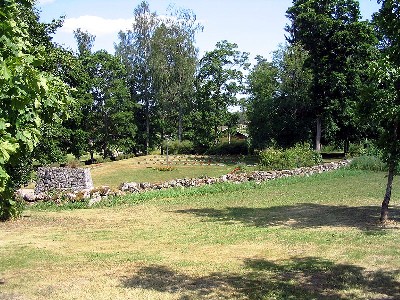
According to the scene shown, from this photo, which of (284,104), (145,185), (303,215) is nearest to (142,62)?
(284,104)

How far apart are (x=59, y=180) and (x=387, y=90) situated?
52.4 feet

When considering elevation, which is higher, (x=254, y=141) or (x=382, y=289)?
(x=254, y=141)

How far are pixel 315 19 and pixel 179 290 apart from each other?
118 feet

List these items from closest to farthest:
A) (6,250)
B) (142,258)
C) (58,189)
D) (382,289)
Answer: (382,289) → (142,258) → (6,250) → (58,189)

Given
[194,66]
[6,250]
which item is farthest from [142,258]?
[194,66]

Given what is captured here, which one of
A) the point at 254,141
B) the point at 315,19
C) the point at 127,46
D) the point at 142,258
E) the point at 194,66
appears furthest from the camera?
the point at 127,46

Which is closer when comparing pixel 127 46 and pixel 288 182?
pixel 288 182

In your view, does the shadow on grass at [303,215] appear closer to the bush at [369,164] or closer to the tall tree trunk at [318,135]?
the bush at [369,164]

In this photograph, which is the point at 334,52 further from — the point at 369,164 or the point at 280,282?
the point at 280,282

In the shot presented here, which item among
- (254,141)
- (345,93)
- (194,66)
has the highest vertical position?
(194,66)

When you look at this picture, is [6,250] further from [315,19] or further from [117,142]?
[117,142]

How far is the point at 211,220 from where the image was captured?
1389cm

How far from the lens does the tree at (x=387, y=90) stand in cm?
1163

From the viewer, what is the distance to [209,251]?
988 centimetres
